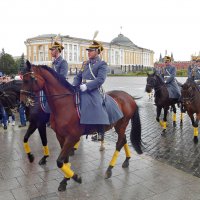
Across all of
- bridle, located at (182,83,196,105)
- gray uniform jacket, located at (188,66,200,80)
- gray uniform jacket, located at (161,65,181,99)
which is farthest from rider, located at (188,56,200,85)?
bridle, located at (182,83,196,105)

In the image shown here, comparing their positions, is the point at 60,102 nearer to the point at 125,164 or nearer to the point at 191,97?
the point at 125,164

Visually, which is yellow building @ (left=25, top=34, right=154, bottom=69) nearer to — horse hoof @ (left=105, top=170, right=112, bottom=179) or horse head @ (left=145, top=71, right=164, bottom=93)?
horse head @ (left=145, top=71, right=164, bottom=93)

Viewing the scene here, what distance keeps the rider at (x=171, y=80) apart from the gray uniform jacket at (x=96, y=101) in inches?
207

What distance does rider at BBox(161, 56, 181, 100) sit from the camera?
35.2 ft

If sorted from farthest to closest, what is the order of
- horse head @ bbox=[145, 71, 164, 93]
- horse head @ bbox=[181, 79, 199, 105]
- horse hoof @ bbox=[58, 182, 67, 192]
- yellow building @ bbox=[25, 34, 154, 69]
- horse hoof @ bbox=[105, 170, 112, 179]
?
yellow building @ bbox=[25, 34, 154, 69] < horse head @ bbox=[145, 71, 164, 93] < horse head @ bbox=[181, 79, 199, 105] < horse hoof @ bbox=[105, 170, 112, 179] < horse hoof @ bbox=[58, 182, 67, 192]

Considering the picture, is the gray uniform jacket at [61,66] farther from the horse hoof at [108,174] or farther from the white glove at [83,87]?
the horse hoof at [108,174]

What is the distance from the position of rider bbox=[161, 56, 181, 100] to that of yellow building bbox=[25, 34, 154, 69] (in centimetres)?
6020

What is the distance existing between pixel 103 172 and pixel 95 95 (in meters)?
1.76

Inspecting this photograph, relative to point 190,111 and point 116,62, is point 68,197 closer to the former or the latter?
point 190,111

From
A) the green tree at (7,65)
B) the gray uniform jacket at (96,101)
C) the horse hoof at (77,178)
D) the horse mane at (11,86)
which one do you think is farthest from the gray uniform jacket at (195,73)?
the green tree at (7,65)

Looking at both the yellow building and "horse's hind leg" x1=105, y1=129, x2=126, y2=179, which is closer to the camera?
"horse's hind leg" x1=105, y1=129, x2=126, y2=179

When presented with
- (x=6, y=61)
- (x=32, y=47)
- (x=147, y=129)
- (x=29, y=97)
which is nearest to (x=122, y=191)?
(x=29, y=97)

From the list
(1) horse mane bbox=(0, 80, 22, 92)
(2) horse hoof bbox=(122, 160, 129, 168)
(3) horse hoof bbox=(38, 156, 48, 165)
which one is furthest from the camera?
(1) horse mane bbox=(0, 80, 22, 92)

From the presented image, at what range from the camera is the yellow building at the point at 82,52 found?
96.8m
